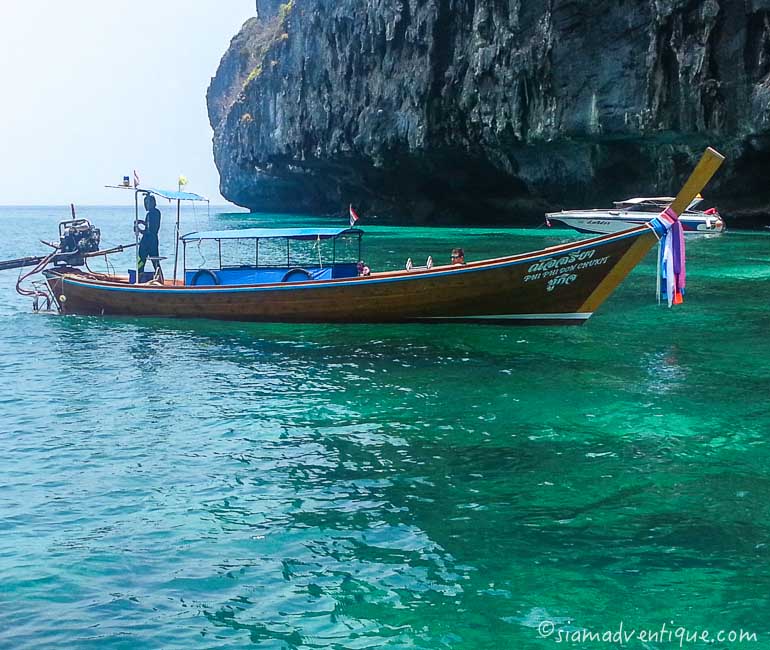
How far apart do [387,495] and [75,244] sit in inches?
717

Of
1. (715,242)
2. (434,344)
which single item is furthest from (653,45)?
(434,344)

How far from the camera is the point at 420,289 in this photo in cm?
1805

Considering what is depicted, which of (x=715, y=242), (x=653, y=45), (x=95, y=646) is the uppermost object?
(x=653, y=45)

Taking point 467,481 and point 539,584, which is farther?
point 467,481

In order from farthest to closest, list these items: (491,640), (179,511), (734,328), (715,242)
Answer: (715,242) → (734,328) → (179,511) → (491,640)

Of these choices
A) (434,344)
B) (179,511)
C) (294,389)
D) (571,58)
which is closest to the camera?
(179,511)

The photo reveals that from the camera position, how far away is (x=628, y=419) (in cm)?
1115

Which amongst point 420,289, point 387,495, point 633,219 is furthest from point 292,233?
point 633,219

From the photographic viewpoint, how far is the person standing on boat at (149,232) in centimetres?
2034

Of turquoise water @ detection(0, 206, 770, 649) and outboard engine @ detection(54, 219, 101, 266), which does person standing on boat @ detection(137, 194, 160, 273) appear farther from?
turquoise water @ detection(0, 206, 770, 649)

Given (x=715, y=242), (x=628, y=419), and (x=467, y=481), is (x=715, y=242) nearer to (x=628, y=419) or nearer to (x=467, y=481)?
(x=628, y=419)

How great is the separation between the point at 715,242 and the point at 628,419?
2915cm

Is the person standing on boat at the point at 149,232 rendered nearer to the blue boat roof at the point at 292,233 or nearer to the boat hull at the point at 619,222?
the blue boat roof at the point at 292,233

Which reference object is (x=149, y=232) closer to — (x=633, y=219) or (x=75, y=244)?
(x=75, y=244)
